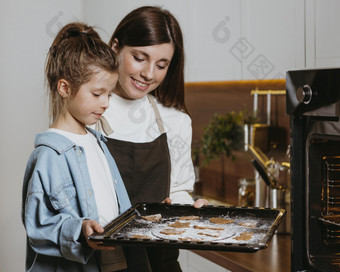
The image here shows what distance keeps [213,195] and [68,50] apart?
1884 millimetres

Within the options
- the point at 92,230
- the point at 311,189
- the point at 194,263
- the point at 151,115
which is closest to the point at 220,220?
the point at 311,189

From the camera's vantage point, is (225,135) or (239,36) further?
(225,135)

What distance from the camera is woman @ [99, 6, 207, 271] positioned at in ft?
5.41

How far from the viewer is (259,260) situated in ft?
5.76

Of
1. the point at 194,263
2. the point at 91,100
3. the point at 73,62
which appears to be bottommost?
the point at 194,263

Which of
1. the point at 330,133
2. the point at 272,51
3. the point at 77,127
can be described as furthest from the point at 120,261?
the point at 272,51

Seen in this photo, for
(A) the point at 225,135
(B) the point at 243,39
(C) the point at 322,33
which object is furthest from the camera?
(A) the point at 225,135

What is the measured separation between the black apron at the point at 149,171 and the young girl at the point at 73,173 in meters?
0.21

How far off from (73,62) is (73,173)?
0.96ft

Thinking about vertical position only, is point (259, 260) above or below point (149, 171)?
below

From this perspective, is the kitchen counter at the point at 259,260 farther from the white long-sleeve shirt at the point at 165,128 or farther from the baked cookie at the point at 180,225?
the baked cookie at the point at 180,225

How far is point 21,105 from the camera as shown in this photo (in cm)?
260

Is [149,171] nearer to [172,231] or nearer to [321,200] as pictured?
[172,231]

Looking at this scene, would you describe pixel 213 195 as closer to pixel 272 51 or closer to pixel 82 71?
pixel 272 51
